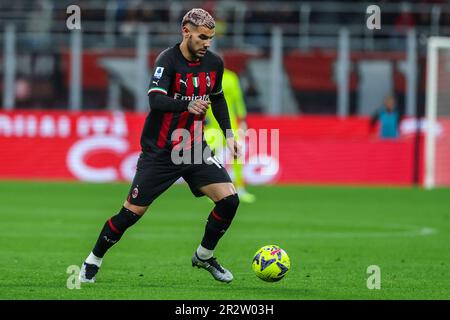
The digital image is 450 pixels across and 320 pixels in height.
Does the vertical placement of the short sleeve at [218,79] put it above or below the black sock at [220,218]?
above

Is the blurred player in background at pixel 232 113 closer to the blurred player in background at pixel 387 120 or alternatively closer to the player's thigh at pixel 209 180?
the blurred player in background at pixel 387 120

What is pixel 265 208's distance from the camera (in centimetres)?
1789

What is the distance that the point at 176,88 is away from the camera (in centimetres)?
899

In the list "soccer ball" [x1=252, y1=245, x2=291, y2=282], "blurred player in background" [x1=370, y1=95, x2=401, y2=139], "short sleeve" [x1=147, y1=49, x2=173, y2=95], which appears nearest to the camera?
"short sleeve" [x1=147, y1=49, x2=173, y2=95]

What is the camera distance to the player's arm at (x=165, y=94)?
8.58m

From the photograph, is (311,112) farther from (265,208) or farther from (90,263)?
(90,263)

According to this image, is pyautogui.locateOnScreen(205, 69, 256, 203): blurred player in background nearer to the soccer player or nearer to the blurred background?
the blurred background

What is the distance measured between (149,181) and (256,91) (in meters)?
15.3

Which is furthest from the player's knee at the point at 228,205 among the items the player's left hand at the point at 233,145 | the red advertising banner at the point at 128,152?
the red advertising banner at the point at 128,152

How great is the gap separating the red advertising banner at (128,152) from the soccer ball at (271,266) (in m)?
13.4

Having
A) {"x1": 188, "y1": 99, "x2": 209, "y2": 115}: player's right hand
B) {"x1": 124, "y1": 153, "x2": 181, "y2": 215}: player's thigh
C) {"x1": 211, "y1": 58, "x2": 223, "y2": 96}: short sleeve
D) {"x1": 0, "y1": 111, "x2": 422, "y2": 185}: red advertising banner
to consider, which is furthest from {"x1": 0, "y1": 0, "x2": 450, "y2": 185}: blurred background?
{"x1": 188, "y1": 99, "x2": 209, "y2": 115}: player's right hand

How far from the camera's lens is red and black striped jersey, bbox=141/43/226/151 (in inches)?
348

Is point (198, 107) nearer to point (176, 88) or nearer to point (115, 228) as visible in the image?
point (176, 88)

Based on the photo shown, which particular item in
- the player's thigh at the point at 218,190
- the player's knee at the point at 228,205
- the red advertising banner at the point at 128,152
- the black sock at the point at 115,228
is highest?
the player's thigh at the point at 218,190
